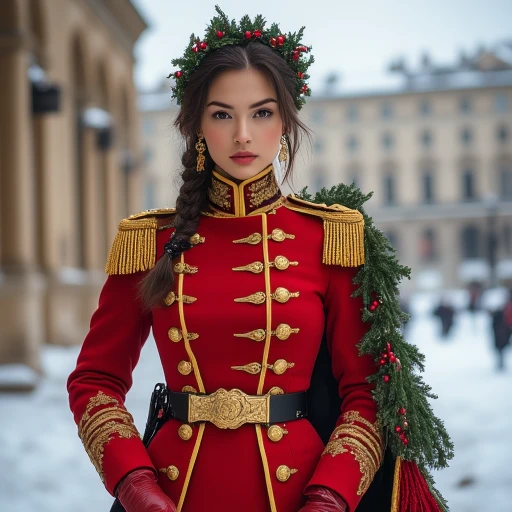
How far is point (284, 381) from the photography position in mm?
2350

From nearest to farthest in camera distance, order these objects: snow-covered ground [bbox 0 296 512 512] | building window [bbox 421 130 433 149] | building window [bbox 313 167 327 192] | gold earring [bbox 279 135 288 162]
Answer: gold earring [bbox 279 135 288 162] → snow-covered ground [bbox 0 296 512 512] → building window [bbox 421 130 433 149] → building window [bbox 313 167 327 192]

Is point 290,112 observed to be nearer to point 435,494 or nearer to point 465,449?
point 435,494

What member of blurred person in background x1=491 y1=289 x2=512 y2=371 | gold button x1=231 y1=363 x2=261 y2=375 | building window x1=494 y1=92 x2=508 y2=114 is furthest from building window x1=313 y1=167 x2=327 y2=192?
gold button x1=231 y1=363 x2=261 y2=375

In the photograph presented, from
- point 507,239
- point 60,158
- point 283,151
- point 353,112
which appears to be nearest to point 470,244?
point 507,239

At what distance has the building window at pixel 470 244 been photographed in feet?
213

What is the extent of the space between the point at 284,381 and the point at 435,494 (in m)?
0.52

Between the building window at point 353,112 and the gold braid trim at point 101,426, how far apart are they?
66409mm

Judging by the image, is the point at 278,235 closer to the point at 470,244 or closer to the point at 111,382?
the point at 111,382

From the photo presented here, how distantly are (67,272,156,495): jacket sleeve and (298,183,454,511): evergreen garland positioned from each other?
0.66 meters

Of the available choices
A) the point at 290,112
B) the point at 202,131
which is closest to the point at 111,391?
the point at 202,131

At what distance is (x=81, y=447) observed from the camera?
8.68 meters

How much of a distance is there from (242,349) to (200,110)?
69cm

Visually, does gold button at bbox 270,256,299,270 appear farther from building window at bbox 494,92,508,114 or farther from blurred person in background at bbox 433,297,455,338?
building window at bbox 494,92,508,114

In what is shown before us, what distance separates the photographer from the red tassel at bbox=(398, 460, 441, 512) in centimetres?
229
